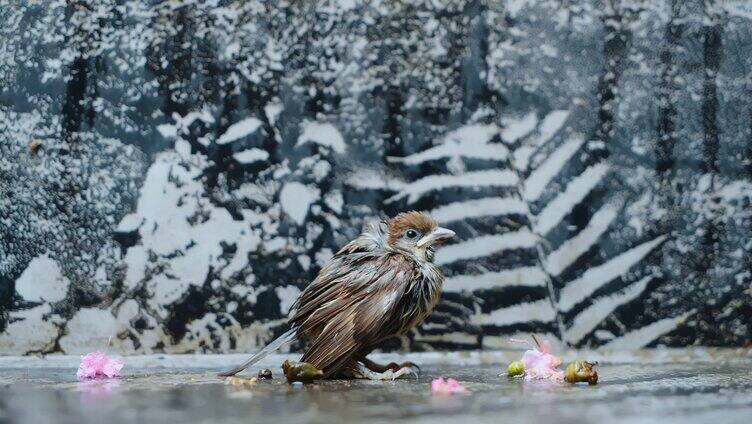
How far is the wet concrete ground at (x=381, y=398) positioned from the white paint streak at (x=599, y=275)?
0.42 meters

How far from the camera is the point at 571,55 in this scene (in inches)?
148

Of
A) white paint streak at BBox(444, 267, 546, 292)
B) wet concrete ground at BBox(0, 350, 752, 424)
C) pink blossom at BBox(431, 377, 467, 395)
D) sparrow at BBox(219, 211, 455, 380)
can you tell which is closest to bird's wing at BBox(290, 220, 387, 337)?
sparrow at BBox(219, 211, 455, 380)

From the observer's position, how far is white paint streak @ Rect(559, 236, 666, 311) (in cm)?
368

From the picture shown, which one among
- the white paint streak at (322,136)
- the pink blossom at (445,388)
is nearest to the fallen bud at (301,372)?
the pink blossom at (445,388)

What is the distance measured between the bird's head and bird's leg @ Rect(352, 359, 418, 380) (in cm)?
43

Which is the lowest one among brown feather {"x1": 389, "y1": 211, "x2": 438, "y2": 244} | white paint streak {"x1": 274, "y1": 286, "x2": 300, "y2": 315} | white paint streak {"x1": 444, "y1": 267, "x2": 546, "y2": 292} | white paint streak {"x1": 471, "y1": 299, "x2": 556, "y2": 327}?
white paint streak {"x1": 471, "y1": 299, "x2": 556, "y2": 327}

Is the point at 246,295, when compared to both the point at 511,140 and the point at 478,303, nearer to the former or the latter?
the point at 478,303

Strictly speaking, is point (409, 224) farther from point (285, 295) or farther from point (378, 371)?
point (285, 295)

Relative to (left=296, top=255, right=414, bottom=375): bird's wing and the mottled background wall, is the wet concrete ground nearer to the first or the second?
(left=296, top=255, right=414, bottom=375): bird's wing

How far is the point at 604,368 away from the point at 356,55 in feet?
5.82

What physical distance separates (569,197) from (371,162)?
94cm

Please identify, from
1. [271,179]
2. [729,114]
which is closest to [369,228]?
[271,179]

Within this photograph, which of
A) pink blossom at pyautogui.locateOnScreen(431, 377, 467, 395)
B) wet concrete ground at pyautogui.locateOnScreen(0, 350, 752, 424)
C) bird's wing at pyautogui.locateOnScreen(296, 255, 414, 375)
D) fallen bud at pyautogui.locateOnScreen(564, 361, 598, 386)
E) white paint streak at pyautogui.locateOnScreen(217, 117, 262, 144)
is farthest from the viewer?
white paint streak at pyautogui.locateOnScreen(217, 117, 262, 144)

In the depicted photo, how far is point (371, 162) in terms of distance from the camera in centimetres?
366
